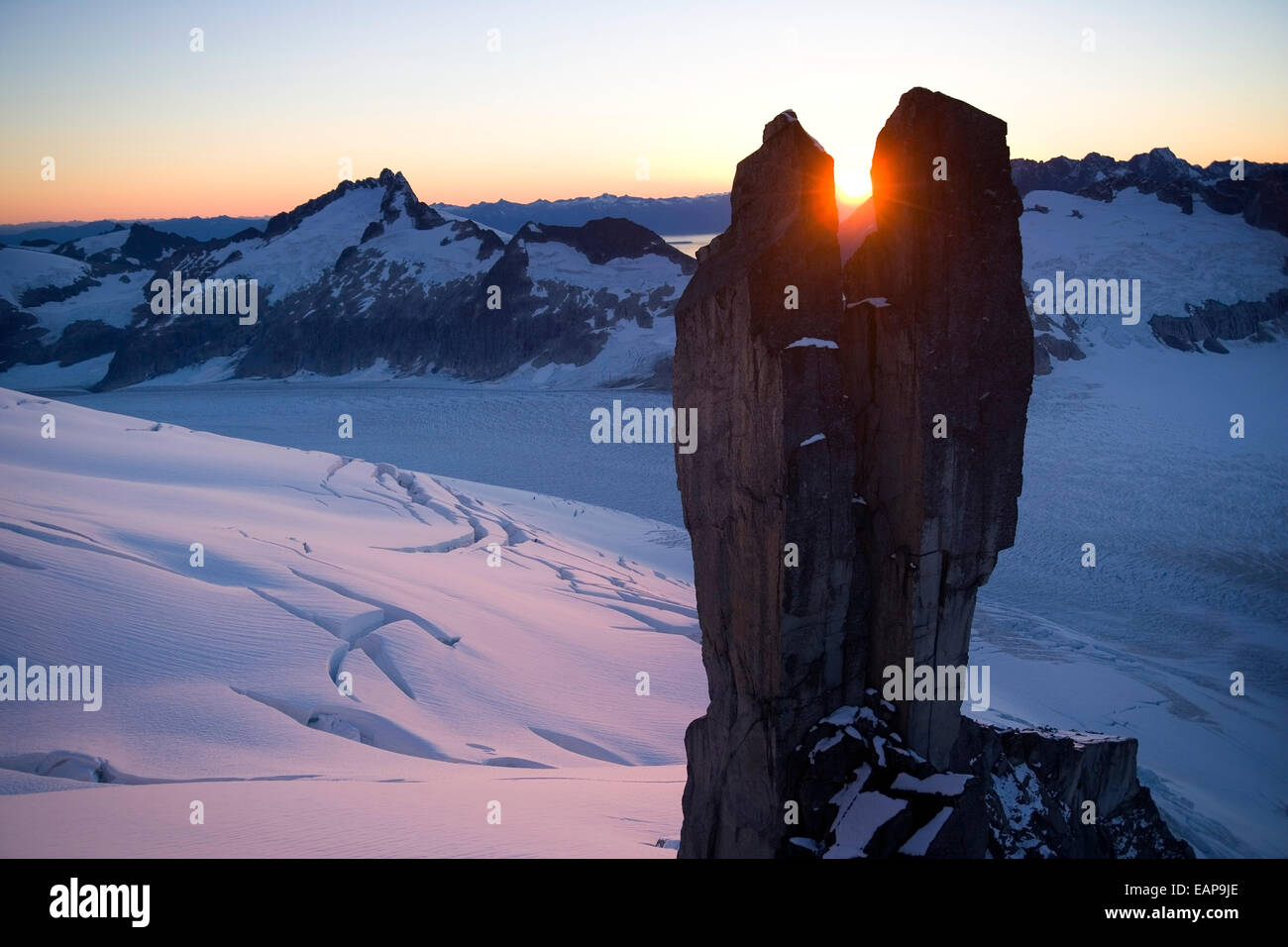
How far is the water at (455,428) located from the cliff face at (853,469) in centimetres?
2000

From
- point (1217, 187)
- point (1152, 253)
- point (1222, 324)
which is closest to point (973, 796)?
point (1222, 324)

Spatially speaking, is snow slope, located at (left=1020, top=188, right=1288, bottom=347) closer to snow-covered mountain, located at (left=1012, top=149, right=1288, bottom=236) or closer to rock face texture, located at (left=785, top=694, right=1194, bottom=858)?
snow-covered mountain, located at (left=1012, top=149, right=1288, bottom=236)

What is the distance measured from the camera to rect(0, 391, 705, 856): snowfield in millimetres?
7477

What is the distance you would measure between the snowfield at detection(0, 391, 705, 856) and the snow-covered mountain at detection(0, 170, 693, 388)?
35.6m

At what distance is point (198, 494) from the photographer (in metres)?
17.3

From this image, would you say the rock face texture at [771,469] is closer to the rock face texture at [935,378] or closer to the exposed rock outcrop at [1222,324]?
the rock face texture at [935,378]

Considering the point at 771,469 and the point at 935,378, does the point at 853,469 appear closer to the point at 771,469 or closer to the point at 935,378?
the point at 771,469

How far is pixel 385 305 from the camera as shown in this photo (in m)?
69.4

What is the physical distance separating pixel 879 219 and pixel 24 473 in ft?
51.6

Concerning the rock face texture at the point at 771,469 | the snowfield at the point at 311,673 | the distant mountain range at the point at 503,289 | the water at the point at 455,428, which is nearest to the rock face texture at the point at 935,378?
the rock face texture at the point at 771,469

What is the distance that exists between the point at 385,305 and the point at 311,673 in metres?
63.1

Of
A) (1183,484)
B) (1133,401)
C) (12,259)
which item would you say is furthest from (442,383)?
(12,259)

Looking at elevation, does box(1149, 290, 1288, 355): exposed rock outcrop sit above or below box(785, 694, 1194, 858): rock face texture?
above

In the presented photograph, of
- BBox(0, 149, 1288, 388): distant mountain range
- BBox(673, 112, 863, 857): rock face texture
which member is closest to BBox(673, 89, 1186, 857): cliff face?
BBox(673, 112, 863, 857): rock face texture
